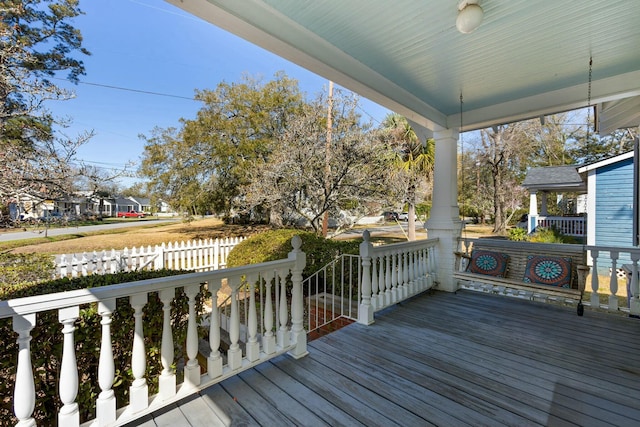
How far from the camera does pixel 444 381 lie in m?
1.93

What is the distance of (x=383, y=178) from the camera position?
25.2 feet

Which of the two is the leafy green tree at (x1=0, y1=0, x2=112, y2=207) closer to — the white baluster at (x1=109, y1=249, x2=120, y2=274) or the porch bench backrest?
the white baluster at (x1=109, y1=249, x2=120, y2=274)

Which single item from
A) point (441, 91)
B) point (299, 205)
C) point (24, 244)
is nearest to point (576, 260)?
point (441, 91)

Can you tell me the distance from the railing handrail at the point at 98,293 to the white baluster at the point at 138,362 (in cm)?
6

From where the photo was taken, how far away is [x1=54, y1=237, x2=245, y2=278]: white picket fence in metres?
5.31

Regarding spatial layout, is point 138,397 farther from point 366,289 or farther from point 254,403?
point 366,289

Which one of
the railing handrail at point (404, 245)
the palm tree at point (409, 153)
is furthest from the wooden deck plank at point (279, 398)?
the palm tree at point (409, 153)

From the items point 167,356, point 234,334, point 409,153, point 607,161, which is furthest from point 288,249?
point 607,161

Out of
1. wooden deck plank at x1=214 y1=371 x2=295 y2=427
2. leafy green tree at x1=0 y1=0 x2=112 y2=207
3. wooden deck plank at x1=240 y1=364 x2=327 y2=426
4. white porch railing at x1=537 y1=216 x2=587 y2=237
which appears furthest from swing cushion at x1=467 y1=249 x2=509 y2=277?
white porch railing at x1=537 y1=216 x2=587 y2=237

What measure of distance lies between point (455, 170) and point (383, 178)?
365cm

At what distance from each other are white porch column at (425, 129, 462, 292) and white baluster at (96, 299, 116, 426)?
13.1ft

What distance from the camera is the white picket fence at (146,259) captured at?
5.31m

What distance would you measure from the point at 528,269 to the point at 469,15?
10.6ft

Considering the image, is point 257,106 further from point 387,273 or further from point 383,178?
point 387,273
